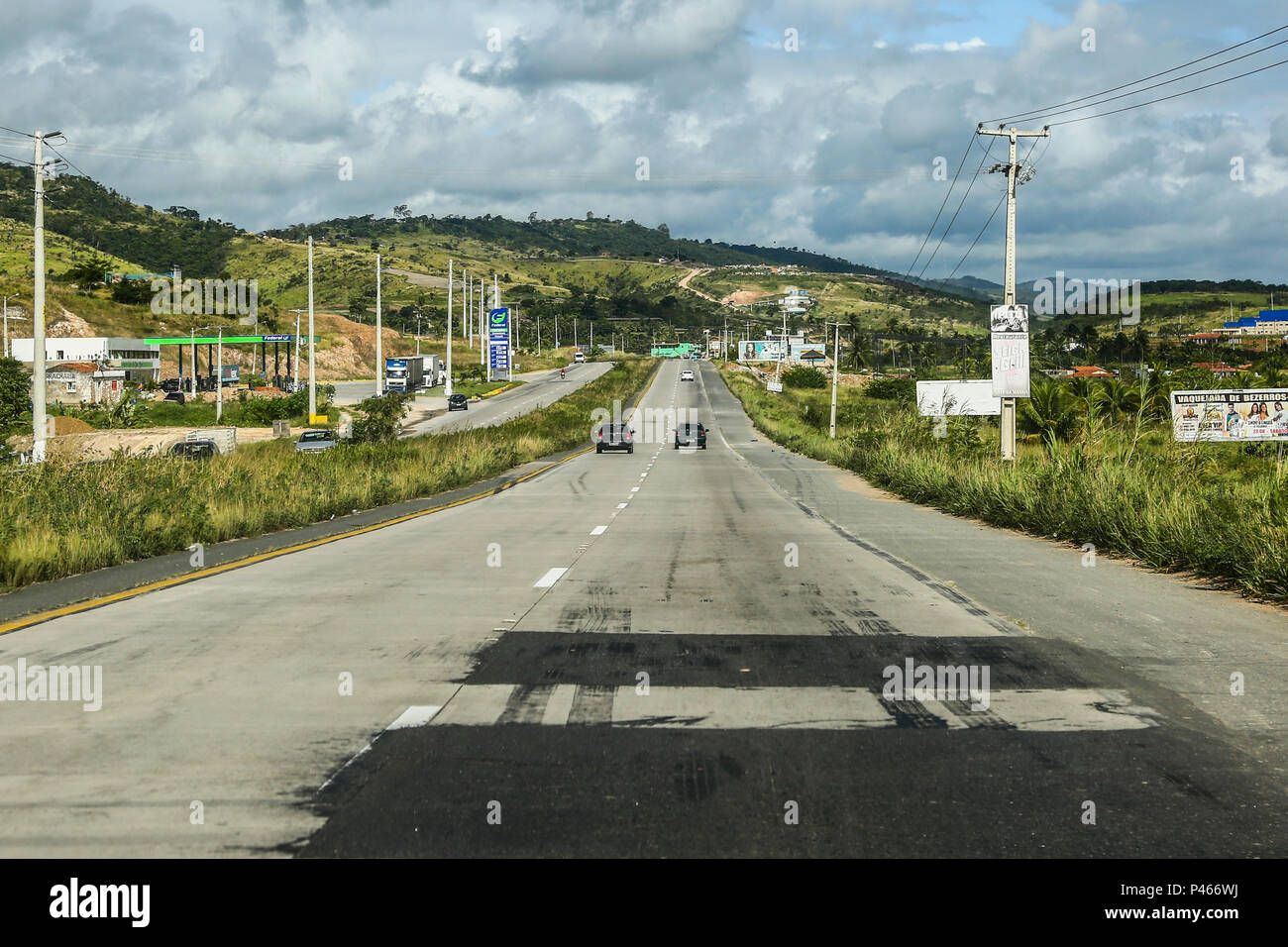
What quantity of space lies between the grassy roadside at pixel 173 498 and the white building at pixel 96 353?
75061mm

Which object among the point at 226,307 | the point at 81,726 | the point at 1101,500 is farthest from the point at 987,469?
the point at 226,307

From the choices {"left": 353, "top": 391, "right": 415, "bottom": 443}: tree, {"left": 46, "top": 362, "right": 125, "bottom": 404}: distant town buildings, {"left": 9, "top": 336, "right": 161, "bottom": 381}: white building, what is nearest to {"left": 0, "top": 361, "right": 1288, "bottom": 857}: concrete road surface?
{"left": 353, "top": 391, "right": 415, "bottom": 443}: tree

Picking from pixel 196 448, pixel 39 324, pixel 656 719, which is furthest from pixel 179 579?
pixel 196 448

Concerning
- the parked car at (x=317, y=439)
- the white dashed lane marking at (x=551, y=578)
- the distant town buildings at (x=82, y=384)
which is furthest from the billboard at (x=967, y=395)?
the white dashed lane marking at (x=551, y=578)

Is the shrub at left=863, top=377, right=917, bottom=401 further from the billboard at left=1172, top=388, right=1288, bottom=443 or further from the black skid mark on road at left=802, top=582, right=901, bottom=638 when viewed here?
the black skid mark on road at left=802, top=582, right=901, bottom=638

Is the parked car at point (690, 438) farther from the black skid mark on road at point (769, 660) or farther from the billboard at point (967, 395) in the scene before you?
the black skid mark on road at point (769, 660)

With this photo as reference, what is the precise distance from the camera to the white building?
103875 mm

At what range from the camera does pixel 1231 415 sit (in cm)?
2291

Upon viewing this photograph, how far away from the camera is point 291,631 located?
10422mm

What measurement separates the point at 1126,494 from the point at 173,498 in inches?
616

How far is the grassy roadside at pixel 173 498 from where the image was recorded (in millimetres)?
14969

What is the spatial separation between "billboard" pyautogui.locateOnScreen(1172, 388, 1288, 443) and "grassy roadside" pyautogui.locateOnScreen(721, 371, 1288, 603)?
1.35 ft
